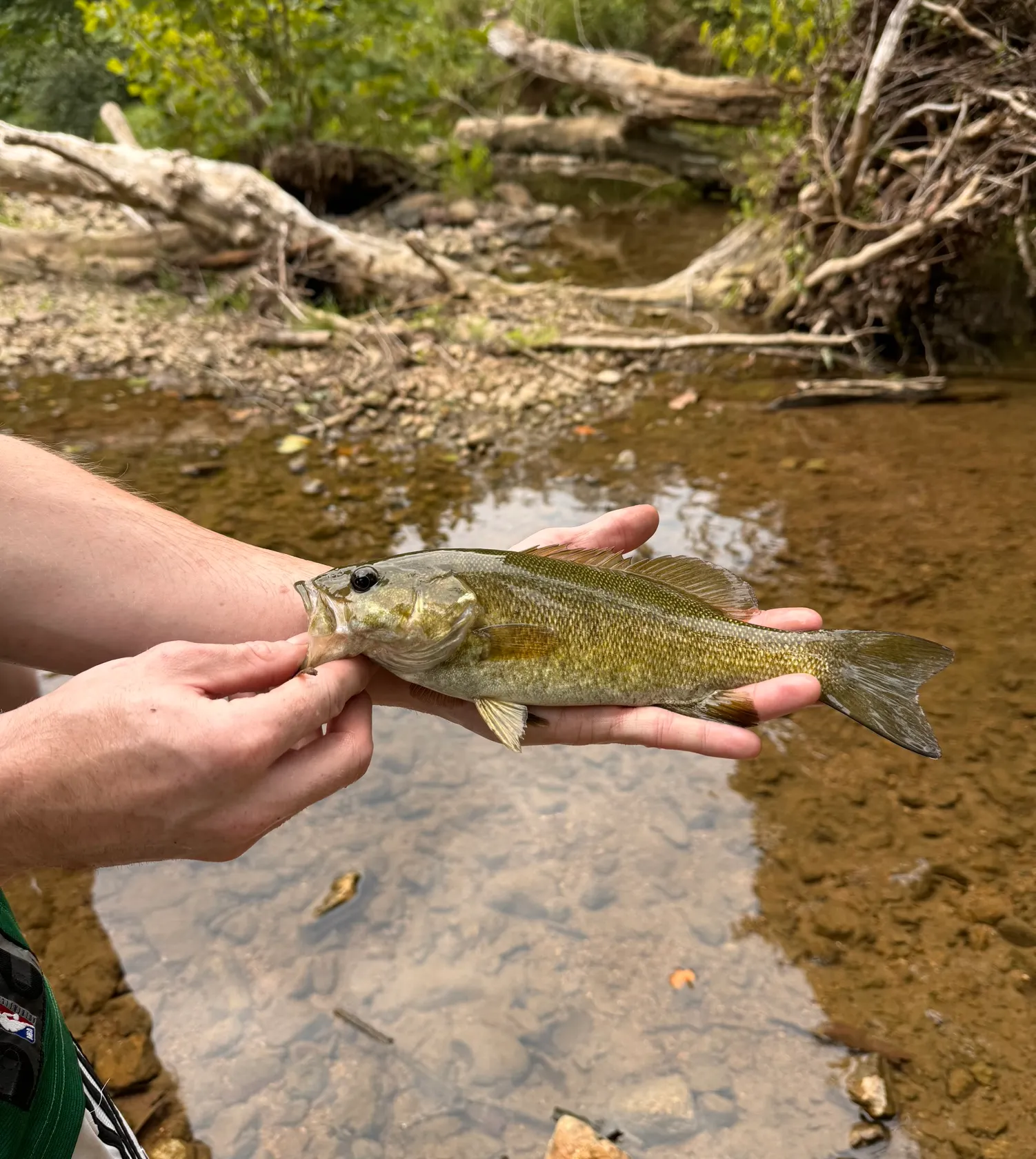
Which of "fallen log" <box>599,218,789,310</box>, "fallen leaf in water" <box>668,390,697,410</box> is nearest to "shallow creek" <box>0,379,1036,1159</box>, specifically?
"fallen leaf in water" <box>668,390,697,410</box>

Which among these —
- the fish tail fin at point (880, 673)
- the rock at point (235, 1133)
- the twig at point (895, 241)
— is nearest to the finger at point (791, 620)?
the fish tail fin at point (880, 673)

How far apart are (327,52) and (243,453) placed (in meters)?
8.52

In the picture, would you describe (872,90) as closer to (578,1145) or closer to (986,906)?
(986,906)

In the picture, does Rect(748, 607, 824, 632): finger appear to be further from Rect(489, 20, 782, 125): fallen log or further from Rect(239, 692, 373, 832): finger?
Rect(489, 20, 782, 125): fallen log

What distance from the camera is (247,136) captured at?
13.5m

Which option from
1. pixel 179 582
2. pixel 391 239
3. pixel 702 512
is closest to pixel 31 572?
pixel 179 582

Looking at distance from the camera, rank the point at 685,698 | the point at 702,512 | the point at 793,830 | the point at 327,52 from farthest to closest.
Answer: the point at 327,52
the point at 702,512
the point at 793,830
the point at 685,698

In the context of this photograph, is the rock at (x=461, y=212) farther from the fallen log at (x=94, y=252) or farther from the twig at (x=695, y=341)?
the twig at (x=695, y=341)

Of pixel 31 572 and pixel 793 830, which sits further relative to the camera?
pixel 793 830

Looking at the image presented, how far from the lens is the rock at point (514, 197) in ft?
52.0

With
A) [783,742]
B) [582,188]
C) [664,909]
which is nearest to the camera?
[664,909]

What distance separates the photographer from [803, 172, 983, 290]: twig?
313 inches

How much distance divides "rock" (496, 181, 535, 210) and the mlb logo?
51.5ft

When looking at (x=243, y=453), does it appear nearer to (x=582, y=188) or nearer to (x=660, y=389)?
(x=660, y=389)
